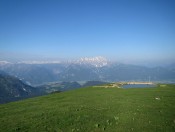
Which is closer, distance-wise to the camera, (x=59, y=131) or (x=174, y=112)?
(x=59, y=131)

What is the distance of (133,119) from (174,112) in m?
7.91

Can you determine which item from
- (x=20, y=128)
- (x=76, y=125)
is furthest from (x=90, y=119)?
(x=20, y=128)

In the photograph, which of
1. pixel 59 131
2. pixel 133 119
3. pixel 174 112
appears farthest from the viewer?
pixel 174 112

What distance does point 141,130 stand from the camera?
19844mm

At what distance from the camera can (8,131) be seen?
1977cm

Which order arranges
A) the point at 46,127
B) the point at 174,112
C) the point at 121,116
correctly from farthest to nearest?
the point at 174,112 < the point at 121,116 < the point at 46,127

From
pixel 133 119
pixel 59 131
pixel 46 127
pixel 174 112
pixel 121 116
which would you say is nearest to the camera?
pixel 59 131

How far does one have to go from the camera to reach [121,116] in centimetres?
2567

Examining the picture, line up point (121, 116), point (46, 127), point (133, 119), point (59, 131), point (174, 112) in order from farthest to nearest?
point (174, 112) < point (121, 116) < point (133, 119) < point (46, 127) < point (59, 131)

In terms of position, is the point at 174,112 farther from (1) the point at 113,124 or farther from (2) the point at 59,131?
(2) the point at 59,131

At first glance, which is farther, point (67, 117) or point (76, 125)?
point (67, 117)

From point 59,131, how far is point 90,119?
18.2 ft

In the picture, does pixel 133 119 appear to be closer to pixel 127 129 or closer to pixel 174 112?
pixel 127 129

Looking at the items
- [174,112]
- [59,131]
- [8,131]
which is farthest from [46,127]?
Result: [174,112]
